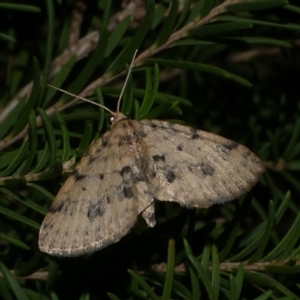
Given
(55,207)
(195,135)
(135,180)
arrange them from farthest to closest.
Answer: (195,135), (135,180), (55,207)

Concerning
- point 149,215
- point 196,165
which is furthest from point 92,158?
point 196,165

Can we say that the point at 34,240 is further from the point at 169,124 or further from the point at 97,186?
the point at 169,124

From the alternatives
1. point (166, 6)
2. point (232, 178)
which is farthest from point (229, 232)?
point (166, 6)

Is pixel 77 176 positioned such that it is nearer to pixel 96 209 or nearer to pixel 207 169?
pixel 96 209

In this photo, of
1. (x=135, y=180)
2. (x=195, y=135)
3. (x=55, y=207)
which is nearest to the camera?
(x=55, y=207)

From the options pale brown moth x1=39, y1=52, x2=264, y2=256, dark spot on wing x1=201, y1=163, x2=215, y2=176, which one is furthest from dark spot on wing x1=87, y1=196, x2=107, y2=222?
dark spot on wing x1=201, y1=163, x2=215, y2=176

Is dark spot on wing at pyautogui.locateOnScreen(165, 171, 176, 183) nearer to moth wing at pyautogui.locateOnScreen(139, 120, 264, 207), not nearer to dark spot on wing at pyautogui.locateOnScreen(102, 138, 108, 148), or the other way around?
moth wing at pyautogui.locateOnScreen(139, 120, 264, 207)

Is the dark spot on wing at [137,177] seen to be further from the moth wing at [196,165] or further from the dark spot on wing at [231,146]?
the dark spot on wing at [231,146]

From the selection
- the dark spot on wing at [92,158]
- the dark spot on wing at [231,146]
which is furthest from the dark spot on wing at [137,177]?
the dark spot on wing at [231,146]

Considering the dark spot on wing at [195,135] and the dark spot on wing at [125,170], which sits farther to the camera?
the dark spot on wing at [195,135]

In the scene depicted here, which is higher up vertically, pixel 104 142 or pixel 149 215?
pixel 104 142
